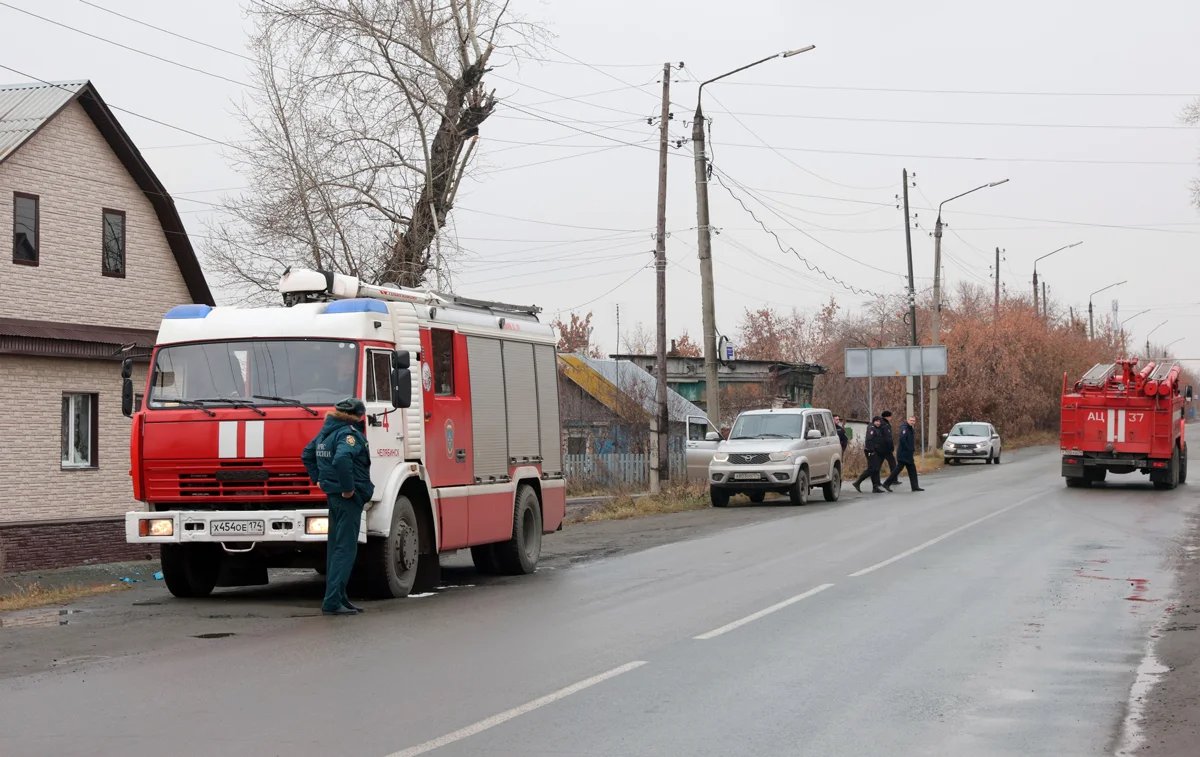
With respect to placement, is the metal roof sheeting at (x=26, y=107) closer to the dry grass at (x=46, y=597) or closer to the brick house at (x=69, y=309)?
the brick house at (x=69, y=309)

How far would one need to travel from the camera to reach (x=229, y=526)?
13008 mm

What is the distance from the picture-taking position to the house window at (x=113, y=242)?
2697 centimetres

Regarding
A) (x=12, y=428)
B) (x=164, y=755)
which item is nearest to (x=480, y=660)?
(x=164, y=755)

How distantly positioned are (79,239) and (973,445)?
1377 inches

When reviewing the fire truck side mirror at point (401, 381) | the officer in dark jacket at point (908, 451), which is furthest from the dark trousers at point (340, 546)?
the officer in dark jacket at point (908, 451)

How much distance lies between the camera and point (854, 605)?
41.9 ft

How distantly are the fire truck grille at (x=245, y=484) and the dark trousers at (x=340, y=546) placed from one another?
0.62 metres

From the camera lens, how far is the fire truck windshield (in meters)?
13.3

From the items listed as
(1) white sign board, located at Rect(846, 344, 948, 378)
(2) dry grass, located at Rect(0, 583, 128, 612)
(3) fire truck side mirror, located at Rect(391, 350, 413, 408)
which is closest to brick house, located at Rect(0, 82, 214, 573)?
(2) dry grass, located at Rect(0, 583, 128, 612)

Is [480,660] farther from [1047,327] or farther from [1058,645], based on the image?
[1047,327]

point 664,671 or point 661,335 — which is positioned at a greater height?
point 661,335

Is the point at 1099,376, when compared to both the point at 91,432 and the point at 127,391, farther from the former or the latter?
the point at 127,391

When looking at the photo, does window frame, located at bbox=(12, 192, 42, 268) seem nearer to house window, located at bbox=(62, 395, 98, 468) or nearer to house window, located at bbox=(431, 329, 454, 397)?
house window, located at bbox=(62, 395, 98, 468)

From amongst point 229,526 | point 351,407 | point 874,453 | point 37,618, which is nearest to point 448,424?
point 351,407
